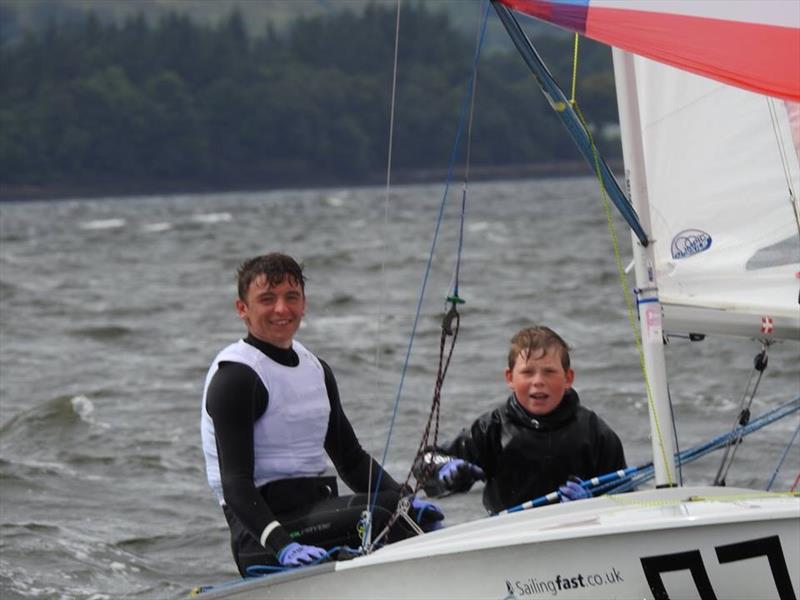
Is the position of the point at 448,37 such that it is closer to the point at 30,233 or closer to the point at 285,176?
the point at 285,176

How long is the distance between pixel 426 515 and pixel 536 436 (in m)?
0.32

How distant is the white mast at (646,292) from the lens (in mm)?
3648

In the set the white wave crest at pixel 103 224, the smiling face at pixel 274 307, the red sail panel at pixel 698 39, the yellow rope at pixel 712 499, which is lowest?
the yellow rope at pixel 712 499

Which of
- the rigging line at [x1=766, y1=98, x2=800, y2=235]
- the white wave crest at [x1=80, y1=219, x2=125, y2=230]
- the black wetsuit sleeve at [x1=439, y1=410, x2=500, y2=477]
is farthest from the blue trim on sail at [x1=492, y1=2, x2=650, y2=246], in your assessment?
the white wave crest at [x1=80, y1=219, x2=125, y2=230]

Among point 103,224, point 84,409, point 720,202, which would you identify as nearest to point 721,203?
point 720,202

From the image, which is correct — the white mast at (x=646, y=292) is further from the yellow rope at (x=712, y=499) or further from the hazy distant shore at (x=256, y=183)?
the hazy distant shore at (x=256, y=183)

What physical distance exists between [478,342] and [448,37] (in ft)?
211

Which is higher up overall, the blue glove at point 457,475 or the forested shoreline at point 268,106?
the forested shoreline at point 268,106

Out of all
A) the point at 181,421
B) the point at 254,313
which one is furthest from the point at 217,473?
the point at 181,421

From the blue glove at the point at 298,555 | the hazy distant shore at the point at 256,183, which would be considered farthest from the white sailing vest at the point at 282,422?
the hazy distant shore at the point at 256,183

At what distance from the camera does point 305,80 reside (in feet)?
234

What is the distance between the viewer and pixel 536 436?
401 cm

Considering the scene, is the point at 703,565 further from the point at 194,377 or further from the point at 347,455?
the point at 194,377

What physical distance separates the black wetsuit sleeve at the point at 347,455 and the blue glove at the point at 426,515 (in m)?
0.07
